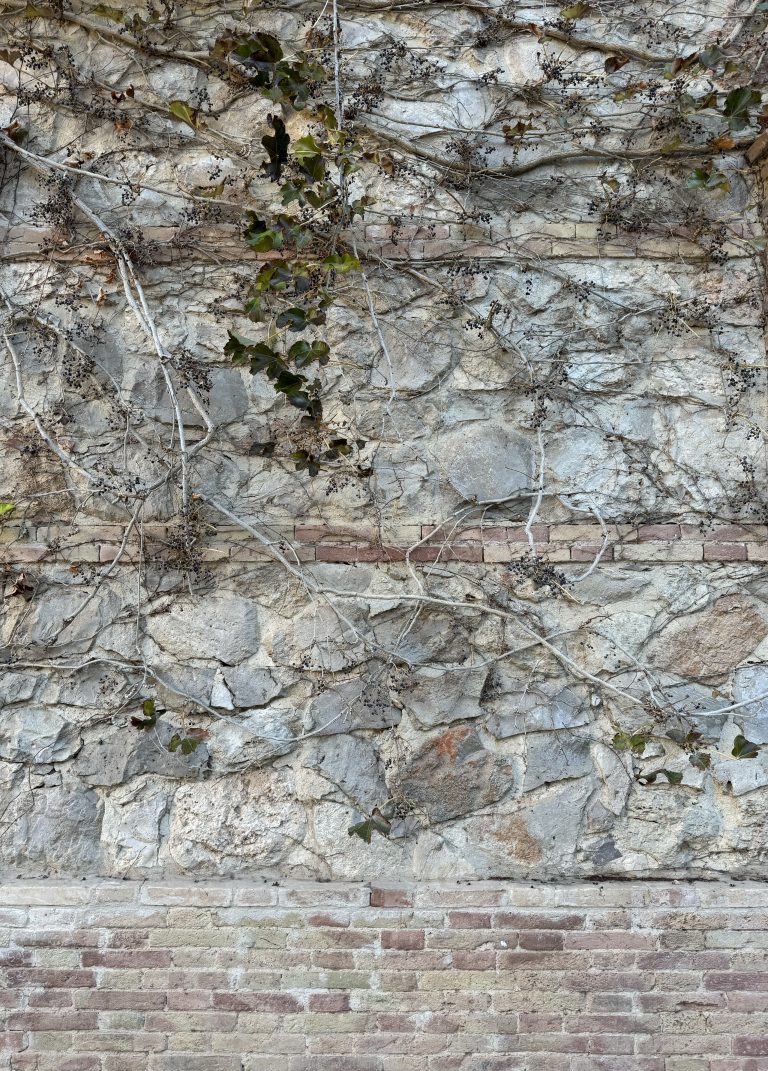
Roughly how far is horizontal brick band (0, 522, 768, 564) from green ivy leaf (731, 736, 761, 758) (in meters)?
0.60

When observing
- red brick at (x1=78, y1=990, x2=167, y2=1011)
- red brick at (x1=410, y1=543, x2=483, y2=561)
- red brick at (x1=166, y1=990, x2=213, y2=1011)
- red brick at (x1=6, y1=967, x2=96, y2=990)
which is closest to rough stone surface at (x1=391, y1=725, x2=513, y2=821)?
red brick at (x1=410, y1=543, x2=483, y2=561)

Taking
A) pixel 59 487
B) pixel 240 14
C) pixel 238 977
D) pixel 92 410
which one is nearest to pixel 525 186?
pixel 240 14

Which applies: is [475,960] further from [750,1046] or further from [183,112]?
[183,112]

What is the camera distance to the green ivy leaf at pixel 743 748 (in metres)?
2.46

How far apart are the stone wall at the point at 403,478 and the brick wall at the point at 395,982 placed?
0.13 metres

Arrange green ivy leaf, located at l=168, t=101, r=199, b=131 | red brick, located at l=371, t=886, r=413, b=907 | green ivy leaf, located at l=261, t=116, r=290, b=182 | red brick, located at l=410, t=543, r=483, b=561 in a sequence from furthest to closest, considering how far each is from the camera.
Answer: red brick, located at l=410, t=543, r=483, b=561 → green ivy leaf, located at l=168, t=101, r=199, b=131 → red brick, located at l=371, t=886, r=413, b=907 → green ivy leaf, located at l=261, t=116, r=290, b=182

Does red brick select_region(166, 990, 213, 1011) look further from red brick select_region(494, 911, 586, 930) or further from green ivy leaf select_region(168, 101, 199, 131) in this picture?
green ivy leaf select_region(168, 101, 199, 131)

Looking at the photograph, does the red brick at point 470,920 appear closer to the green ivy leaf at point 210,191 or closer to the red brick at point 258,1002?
the red brick at point 258,1002

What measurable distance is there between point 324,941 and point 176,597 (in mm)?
1197

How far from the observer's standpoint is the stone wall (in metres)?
2.64

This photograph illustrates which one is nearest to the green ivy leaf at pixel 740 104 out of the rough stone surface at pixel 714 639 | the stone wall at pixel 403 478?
the stone wall at pixel 403 478

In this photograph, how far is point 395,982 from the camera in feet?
8.09

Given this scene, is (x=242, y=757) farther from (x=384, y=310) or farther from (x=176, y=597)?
(x=384, y=310)

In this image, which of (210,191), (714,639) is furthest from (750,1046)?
(210,191)
